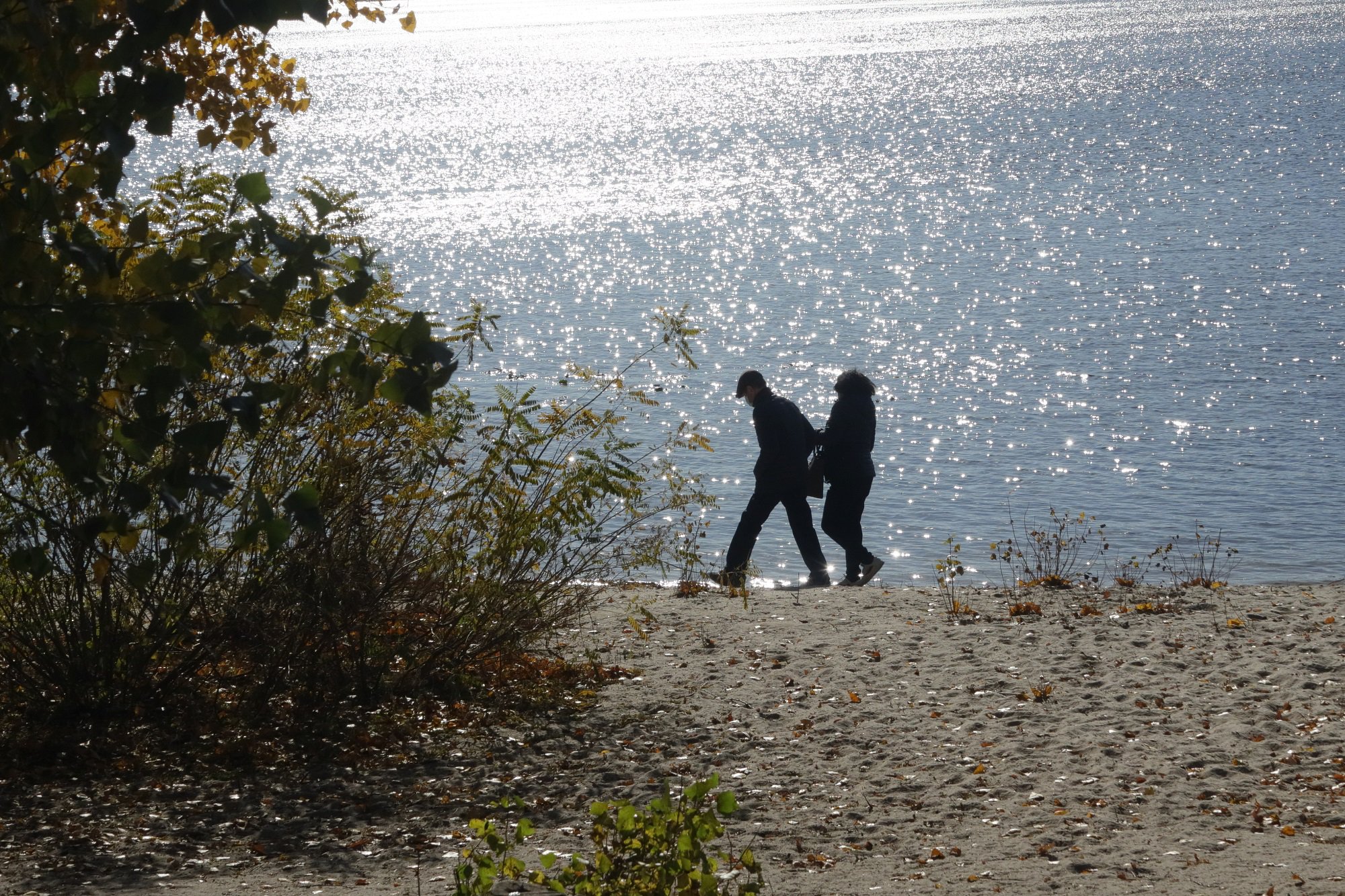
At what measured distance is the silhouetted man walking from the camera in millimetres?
11430

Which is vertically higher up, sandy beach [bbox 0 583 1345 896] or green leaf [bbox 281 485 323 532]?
green leaf [bbox 281 485 323 532]

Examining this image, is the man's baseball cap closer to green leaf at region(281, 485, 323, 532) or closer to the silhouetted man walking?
the silhouetted man walking

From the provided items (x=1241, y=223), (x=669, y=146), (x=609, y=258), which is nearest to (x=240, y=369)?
(x=609, y=258)

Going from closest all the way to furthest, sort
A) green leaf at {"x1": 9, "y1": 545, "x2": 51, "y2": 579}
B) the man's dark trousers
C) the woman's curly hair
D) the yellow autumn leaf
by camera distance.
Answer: green leaf at {"x1": 9, "y1": 545, "x2": 51, "y2": 579} < the yellow autumn leaf < the man's dark trousers < the woman's curly hair

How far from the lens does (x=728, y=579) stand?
1138 cm

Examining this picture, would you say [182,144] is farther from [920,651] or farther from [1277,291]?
[920,651]

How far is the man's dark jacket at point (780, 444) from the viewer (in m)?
11.4

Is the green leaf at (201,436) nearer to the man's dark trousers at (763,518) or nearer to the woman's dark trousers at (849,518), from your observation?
the man's dark trousers at (763,518)

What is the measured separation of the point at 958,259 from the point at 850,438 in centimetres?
2681

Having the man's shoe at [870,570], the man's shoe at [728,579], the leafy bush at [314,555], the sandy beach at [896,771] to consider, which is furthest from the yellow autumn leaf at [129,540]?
the man's shoe at [870,570]

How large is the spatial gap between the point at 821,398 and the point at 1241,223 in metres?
22.3

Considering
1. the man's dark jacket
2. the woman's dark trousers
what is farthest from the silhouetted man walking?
the woman's dark trousers

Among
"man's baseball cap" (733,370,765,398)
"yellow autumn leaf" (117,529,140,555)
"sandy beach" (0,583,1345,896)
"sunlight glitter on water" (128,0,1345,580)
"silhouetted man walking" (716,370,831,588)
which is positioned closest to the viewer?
"yellow autumn leaf" (117,529,140,555)

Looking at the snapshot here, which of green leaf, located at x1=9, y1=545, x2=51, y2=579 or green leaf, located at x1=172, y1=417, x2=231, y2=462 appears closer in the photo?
green leaf, located at x1=172, y1=417, x2=231, y2=462
